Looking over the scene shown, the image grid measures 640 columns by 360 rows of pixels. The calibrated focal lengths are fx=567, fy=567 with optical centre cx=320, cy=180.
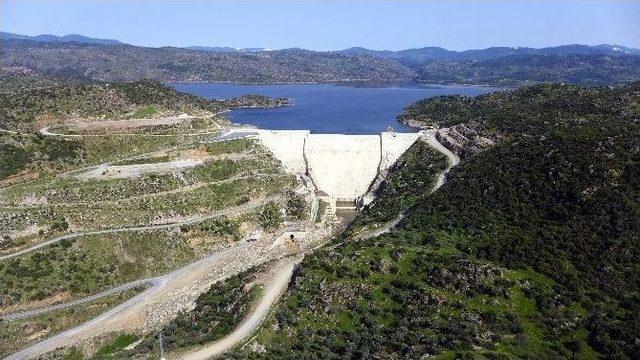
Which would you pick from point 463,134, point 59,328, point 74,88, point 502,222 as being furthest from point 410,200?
point 74,88

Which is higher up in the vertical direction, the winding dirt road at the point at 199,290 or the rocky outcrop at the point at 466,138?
the rocky outcrop at the point at 466,138

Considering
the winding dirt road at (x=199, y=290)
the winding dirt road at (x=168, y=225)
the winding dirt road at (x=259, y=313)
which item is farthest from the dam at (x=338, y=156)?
the winding dirt road at (x=259, y=313)

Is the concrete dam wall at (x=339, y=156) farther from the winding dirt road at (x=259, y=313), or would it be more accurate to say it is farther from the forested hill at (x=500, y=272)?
the winding dirt road at (x=259, y=313)

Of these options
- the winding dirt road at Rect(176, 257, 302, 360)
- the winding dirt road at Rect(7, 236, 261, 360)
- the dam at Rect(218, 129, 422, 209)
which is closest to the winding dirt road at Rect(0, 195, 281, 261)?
the winding dirt road at Rect(7, 236, 261, 360)

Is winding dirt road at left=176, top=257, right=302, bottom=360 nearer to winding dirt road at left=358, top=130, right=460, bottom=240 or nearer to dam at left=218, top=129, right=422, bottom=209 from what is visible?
winding dirt road at left=358, top=130, right=460, bottom=240

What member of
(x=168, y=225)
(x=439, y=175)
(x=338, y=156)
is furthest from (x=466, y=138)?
(x=168, y=225)

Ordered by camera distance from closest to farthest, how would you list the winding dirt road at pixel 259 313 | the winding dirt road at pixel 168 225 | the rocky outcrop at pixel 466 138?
the winding dirt road at pixel 259 313, the winding dirt road at pixel 168 225, the rocky outcrop at pixel 466 138

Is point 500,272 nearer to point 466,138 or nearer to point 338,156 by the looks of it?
point 466,138
